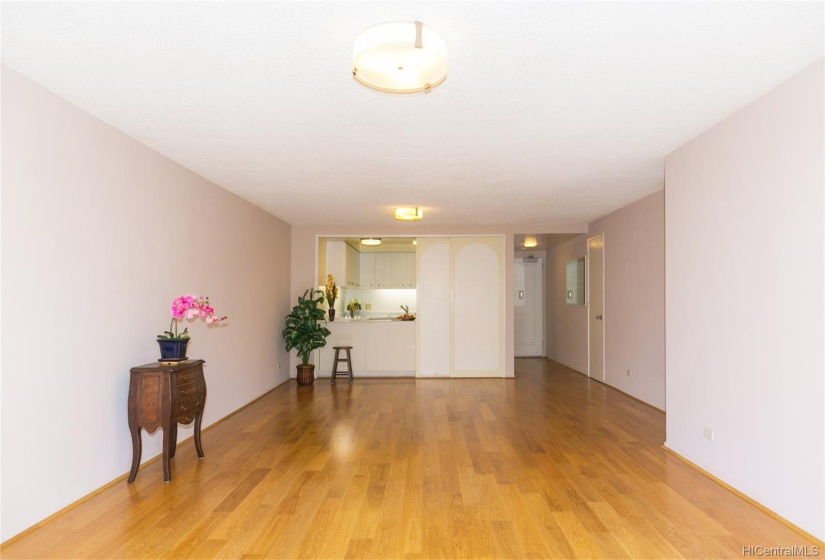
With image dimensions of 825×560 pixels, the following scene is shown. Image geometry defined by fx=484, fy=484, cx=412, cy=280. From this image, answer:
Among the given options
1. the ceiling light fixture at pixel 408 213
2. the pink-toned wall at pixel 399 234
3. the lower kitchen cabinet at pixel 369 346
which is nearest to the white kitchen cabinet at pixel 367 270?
the lower kitchen cabinet at pixel 369 346

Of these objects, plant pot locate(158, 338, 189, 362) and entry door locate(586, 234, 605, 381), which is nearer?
plant pot locate(158, 338, 189, 362)

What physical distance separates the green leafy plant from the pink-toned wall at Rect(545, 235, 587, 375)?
429 cm

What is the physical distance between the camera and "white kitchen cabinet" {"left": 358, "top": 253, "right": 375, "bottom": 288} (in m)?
9.83

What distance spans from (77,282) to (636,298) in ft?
19.0

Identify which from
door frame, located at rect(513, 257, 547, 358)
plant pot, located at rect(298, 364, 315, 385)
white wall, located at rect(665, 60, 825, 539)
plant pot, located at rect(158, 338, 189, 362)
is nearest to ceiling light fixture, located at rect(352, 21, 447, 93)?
white wall, located at rect(665, 60, 825, 539)

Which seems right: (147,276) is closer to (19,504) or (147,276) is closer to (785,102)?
(19,504)

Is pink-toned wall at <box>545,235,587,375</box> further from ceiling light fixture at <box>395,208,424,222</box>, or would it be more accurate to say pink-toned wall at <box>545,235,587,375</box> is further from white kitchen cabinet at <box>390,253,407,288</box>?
ceiling light fixture at <box>395,208,424,222</box>

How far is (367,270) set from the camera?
9.87 meters

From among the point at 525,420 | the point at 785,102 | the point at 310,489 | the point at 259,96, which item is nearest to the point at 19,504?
the point at 310,489

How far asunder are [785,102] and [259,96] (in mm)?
3111

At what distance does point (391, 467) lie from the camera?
3.72m

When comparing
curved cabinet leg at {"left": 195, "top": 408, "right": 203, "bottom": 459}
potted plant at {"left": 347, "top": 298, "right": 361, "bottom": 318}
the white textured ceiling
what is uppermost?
the white textured ceiling

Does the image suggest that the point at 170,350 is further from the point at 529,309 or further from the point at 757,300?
the point at 529,309

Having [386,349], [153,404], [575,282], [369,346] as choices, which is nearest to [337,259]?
[369,346]
